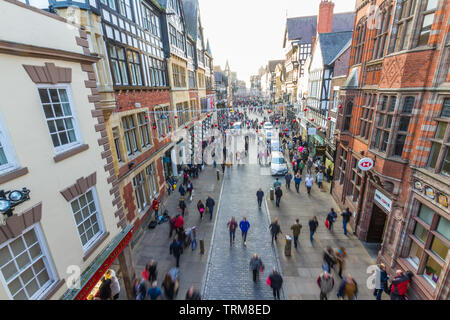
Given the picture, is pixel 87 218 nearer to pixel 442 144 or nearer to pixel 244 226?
pixel 244 226

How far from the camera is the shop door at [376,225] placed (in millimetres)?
10141

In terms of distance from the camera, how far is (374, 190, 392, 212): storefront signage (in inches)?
338

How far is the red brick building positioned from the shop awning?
389 inches

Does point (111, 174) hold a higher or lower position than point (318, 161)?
higher

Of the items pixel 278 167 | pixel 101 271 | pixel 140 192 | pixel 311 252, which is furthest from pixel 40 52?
pixel 278 167

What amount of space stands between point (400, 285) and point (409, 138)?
190 inches

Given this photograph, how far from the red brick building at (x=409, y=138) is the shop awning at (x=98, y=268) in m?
9.87

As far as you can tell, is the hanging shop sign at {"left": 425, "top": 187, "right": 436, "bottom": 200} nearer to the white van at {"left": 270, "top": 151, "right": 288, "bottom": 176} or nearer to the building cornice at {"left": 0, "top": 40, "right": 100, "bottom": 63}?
the building cornice at {"left": 0, "top": 40, "right": 100, "bottom": 63}

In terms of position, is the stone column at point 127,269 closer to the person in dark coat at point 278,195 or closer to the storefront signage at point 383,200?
the person in dark coat at point 278,195

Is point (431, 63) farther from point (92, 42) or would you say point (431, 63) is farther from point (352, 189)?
point (92, 42)

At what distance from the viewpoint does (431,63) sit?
6.39m

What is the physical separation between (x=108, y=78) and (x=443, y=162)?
477 inches

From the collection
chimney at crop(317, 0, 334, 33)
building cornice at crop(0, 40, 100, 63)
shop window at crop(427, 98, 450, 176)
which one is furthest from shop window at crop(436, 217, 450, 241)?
chimney at crop(317, 0, 334, 33)
